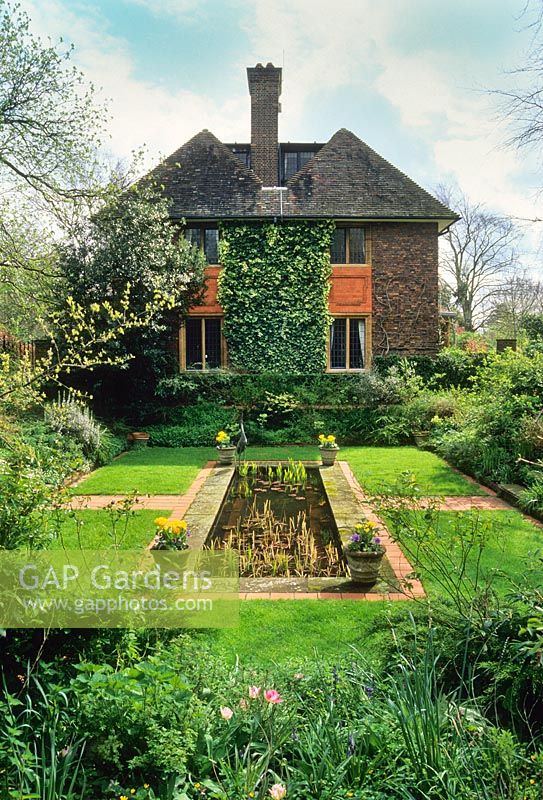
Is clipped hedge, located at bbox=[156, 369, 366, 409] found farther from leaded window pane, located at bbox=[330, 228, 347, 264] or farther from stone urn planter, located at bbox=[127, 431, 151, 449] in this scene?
leaded window pane, located at bbox=[330, 228, 347, 264]

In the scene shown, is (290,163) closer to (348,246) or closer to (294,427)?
(348,246)

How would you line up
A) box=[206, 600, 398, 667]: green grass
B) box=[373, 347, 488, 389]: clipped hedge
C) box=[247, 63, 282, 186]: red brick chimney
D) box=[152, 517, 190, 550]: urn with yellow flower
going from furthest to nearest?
box=[247, 63, 282, 186]: red brick chimney
box=[373, 347, 488, 389]: clipped hedge
box=[152, 517, 190, 550]: urn with yellow flower
box=[206, 600, 398, 667]: green grass

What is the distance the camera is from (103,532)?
679 cm

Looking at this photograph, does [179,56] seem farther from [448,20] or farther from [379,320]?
[379,320]

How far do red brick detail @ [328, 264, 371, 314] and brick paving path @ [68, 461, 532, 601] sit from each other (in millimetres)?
7690

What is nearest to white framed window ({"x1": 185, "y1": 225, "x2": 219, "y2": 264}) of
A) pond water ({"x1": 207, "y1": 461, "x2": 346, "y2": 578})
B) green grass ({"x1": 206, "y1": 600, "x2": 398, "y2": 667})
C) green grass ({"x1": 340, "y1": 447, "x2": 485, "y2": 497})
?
green grass ({"x1": 340, "y1": 447, "x2": 485, "y2": 497})

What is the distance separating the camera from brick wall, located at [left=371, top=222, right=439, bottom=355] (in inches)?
727

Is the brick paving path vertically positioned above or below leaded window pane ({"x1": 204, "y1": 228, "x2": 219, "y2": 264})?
below

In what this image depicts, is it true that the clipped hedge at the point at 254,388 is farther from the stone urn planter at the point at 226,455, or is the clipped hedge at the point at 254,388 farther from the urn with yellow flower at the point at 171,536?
the urn with yellow flower at the point at 171,536

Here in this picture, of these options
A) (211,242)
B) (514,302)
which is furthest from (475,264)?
(211,242)

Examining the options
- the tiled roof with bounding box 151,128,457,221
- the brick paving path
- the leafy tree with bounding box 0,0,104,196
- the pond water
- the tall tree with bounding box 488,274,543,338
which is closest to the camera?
the brick paving path

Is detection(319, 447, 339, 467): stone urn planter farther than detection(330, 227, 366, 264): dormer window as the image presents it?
No

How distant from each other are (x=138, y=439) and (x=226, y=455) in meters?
3.42

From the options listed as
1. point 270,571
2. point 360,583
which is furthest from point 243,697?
point 270,571
